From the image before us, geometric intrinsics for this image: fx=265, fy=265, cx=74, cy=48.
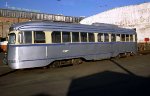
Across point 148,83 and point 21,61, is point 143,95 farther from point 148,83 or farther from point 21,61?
point 21,61

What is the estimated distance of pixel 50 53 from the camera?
16328 mm

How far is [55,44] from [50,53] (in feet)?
2.32

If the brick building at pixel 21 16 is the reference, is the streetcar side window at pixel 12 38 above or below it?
below

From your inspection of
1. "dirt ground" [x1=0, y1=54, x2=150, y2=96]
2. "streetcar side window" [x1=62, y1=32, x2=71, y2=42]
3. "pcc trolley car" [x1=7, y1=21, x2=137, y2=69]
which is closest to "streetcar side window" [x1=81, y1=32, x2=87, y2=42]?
"pcc trolley car" [x1=7, y1=21, x2=137, y2=69]

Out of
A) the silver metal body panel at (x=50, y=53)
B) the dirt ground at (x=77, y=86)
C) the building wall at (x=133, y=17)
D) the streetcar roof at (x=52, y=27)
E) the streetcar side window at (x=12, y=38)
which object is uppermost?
the building wall at (x=133, y=17)

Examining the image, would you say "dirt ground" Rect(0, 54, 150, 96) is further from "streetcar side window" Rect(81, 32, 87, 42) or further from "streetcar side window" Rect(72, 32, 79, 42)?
"streetcar side window" Rect(81, 32, 87, 42)

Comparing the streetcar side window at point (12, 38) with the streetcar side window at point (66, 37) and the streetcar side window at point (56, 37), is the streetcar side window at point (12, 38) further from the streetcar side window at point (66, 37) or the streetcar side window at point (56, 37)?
the streetcar side window at point (66, 37)

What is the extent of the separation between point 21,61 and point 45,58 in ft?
5.45

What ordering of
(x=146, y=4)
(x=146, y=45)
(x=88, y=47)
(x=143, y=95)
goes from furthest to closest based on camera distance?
A: (x=146, y=4)
(x=146, y=45)
(x=88, y=47)
(x=143, y=95)

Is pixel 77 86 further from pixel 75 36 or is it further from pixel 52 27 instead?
pixel 75 36

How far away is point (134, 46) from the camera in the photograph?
26422 millimetres

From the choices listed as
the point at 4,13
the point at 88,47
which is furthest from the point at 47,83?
the point at 4,13

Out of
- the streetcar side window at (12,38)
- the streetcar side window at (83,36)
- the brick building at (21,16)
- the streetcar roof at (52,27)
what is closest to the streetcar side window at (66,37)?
the streetcar roof at (52,27)

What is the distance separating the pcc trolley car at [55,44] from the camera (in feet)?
49.5
